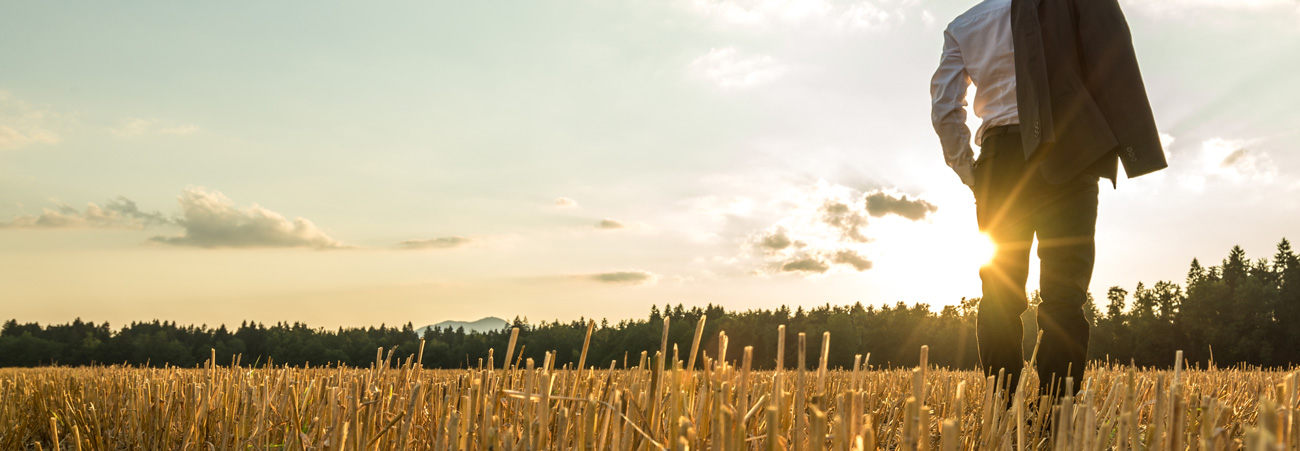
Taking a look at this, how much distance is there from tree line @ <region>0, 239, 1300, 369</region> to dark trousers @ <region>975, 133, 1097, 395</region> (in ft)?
73.2

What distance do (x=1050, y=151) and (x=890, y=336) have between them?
47.5 meters

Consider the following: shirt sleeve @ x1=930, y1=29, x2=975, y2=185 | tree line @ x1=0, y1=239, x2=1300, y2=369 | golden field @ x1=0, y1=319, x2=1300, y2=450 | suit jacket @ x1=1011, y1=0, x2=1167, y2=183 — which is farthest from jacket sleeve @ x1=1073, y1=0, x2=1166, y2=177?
tree line @ x1=0, y1=239, x2=1300, y2=369

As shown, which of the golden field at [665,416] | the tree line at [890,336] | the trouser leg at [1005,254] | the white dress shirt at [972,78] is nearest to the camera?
the golden field at [665,416]

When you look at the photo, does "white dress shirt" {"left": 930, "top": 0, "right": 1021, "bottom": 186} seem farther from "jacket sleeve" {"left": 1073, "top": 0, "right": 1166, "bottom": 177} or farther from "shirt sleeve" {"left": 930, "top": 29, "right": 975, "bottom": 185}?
"jacket sleeve" {"left": 1073, "top": 0, "right": 1166, "bottom": 177}

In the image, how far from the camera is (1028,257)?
2.98 meters

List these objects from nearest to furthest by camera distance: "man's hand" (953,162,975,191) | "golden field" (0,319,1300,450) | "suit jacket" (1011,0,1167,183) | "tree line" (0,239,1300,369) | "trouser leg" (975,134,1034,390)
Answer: "golden field" (0,319,1300,450)
"suit jacket" (1011,0,1167,183)
"trouser leg" (975,134,1034,390)
"man's hand" (953,162,975,191)
"tree line" (0,239,1300,369)

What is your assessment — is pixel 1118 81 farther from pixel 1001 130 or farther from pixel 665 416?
pixel 665 416

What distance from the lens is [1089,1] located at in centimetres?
292

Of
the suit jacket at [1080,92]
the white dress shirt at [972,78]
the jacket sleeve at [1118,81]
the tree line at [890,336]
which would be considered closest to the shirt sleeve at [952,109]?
the white dress shirt at [972,78]

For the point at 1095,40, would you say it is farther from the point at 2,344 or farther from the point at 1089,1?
the point at 2,344

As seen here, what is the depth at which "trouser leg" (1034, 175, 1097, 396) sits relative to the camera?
2748 millimetres

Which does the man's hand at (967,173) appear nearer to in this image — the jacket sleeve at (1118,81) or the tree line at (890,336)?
the jacket sleeve at (1118,81)

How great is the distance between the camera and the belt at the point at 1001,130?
2.97 meters

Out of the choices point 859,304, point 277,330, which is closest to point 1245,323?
point 859,304
